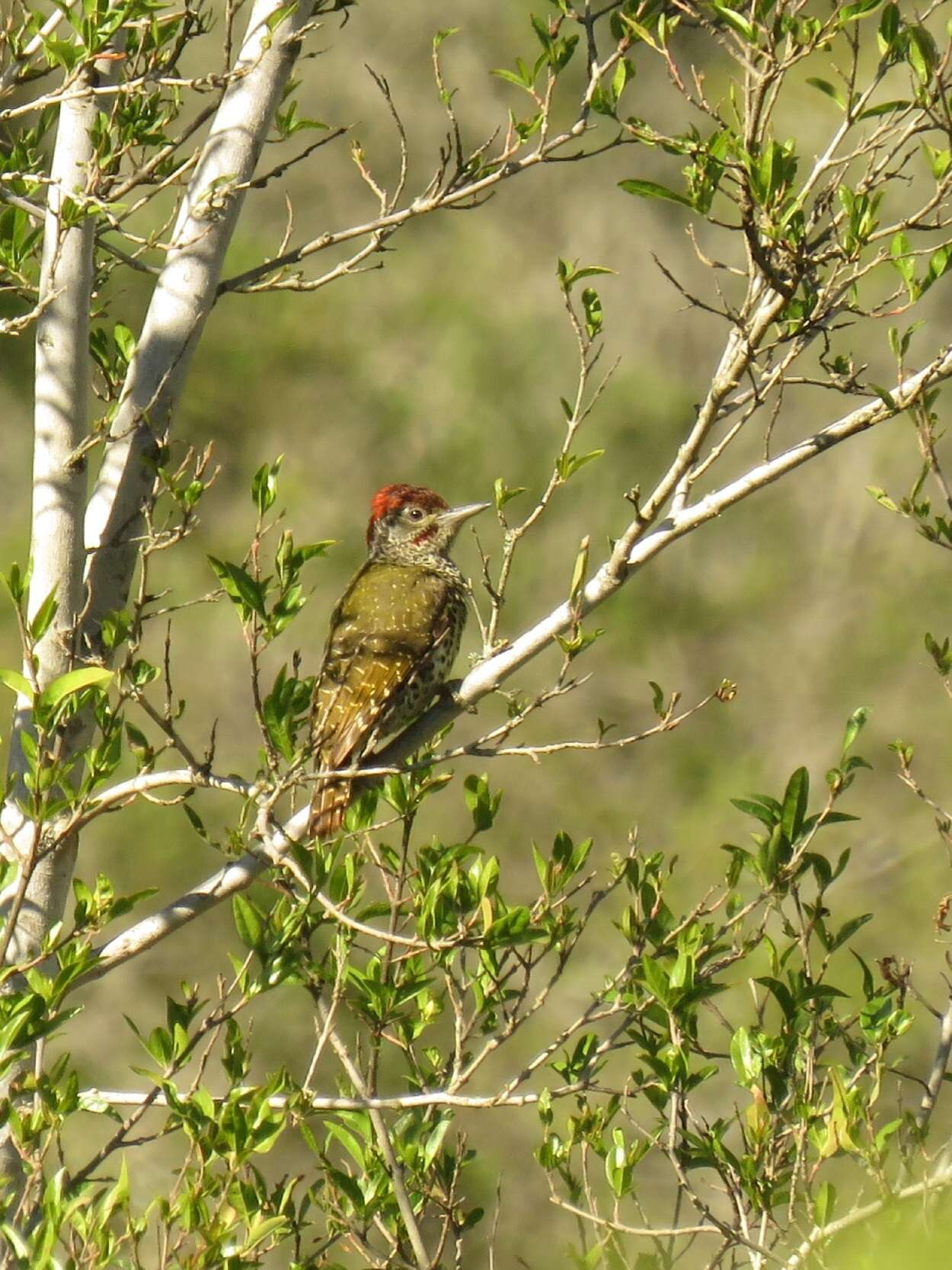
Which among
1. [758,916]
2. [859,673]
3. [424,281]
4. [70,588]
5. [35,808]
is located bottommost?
[758,916]

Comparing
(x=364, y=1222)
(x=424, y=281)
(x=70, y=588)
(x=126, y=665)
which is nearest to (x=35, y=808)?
(x=126, y=665)

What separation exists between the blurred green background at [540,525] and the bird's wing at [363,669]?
20.8ft

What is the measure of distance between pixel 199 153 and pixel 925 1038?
11189mm

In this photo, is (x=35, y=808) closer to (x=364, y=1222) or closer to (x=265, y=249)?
(x=364, y=1222)

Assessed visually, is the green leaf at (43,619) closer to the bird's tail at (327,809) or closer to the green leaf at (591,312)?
the bird's tail at (327,809)

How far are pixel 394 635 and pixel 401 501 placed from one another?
53.4 inches

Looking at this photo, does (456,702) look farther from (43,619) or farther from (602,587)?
(43,619)

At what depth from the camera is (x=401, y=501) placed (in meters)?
6.99

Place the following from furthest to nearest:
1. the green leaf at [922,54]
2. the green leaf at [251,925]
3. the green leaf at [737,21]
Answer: the green leaf at [251,925]
the green leaf at [922,54]
the green leaf at [737,21]

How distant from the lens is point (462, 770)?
1248 cm

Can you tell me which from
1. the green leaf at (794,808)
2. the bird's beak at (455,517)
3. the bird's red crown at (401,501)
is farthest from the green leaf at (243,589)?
the bird's red crown at (401,501)

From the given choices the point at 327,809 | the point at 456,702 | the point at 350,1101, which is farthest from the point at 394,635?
the point at 350,1101

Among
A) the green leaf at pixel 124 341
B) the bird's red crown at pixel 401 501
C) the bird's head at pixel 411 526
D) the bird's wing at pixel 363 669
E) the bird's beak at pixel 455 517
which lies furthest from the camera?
the bird's red crown at pixel 401 501

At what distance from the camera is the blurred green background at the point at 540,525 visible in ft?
42.1
